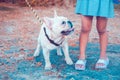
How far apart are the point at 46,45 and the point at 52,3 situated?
18.8 ft

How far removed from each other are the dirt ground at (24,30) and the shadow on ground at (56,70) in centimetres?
10

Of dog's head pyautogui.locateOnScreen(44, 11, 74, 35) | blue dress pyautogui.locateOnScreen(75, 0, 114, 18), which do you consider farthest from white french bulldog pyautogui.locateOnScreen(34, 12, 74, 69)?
blue dress pyautogui.locateOnScreen(75, 0, 114, 18)

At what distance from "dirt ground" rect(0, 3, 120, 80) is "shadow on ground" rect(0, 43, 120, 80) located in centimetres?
10

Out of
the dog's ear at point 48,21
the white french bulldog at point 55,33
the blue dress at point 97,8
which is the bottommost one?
the white french bulldog at point 55,33

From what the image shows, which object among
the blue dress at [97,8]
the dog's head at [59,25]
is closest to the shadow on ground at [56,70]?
the dog's head at [59,25]

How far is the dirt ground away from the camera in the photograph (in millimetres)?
5265

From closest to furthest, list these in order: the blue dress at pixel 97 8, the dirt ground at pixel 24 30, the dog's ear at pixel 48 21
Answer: the blue dress at pixel 97 8
the dog's ear at pixel 48 21
the dirt ground at pixel 24 30

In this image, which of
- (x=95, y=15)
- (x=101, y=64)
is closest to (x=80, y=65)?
(x=101, y=64)

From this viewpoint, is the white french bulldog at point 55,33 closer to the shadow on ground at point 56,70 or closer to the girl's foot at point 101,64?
the shadow on ground at point 56,70

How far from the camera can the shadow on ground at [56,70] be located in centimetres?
404

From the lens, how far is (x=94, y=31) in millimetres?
6820

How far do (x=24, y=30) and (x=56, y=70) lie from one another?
2760 millimetres

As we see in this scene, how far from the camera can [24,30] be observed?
22.5 ft

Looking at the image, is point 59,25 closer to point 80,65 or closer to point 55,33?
point 55,33
